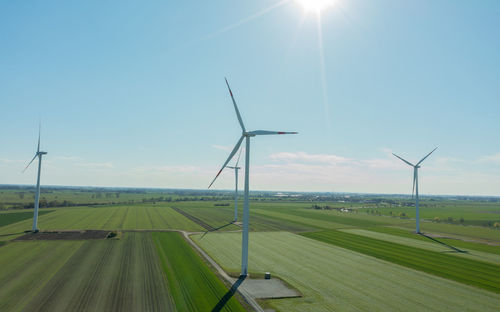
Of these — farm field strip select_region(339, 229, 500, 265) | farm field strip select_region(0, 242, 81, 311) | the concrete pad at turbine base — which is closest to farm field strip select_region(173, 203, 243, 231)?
farm field strip select_region(339, 229, 500, 265)

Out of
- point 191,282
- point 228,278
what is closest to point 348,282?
point 228,278

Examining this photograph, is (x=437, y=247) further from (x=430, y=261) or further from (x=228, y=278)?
(x=228, y=278)

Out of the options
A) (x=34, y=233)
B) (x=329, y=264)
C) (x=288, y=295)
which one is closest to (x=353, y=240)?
(x=329, y=264)

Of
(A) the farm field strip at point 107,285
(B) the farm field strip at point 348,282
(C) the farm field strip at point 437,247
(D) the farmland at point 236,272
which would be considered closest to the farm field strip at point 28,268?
(D) the farmland at point 236,272

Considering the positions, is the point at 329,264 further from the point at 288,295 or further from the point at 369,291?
the point at 288,295

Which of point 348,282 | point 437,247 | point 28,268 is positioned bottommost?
point 437,247

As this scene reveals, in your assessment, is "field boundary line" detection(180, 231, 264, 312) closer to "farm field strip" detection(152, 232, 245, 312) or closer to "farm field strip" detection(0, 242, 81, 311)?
"farm field strip" detection(152, 232, 245, 312)
